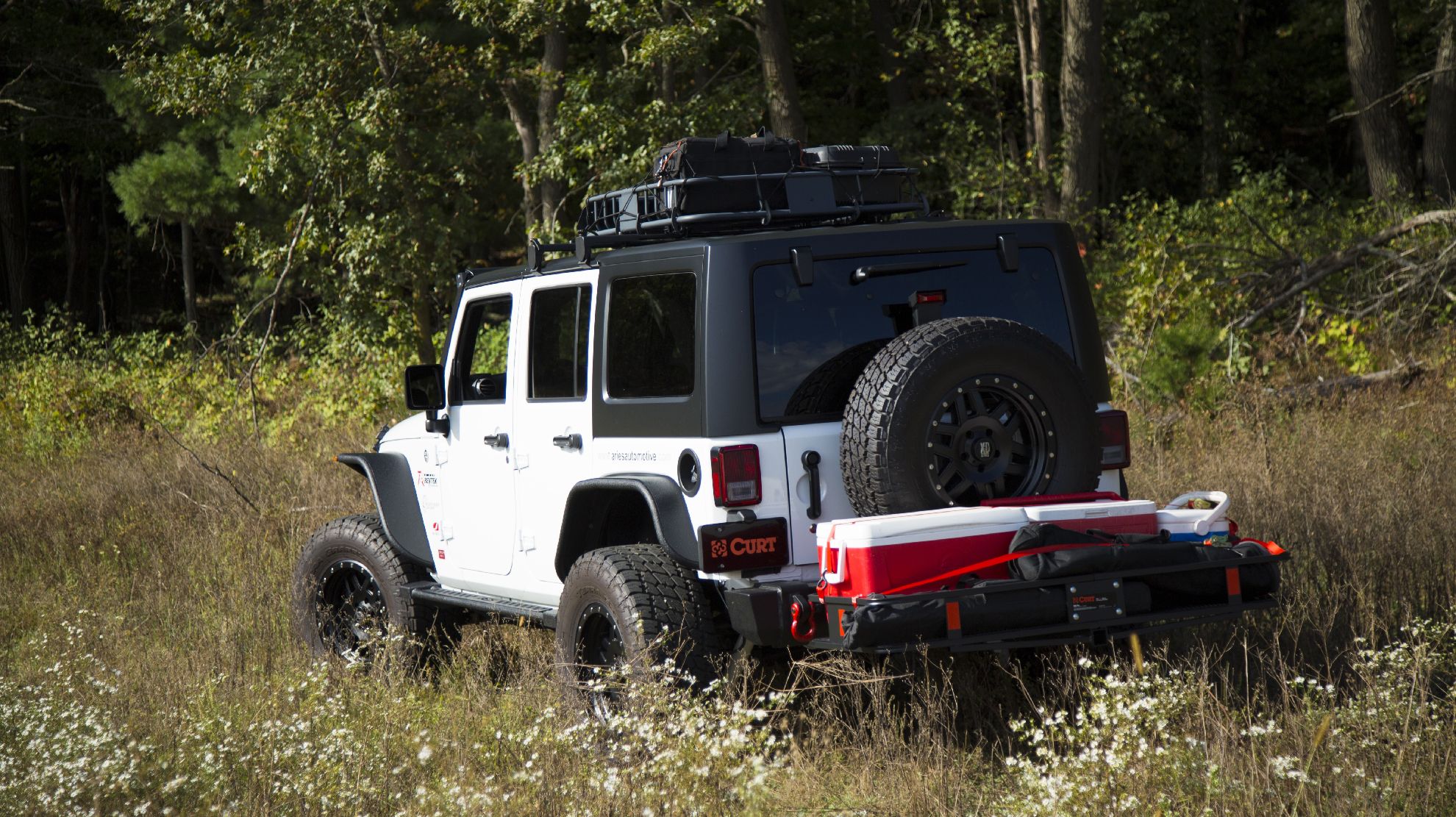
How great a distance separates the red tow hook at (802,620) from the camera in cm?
423

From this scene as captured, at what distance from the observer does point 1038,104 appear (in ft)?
59.0

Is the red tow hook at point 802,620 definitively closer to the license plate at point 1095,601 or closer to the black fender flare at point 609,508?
the black fender flare at point 609,508

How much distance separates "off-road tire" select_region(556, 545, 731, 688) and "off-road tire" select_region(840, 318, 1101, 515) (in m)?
0.69

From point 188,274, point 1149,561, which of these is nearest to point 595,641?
point 1149,561

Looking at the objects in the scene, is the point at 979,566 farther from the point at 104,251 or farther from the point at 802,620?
the point at 104,251

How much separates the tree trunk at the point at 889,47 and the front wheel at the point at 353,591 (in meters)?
16.8

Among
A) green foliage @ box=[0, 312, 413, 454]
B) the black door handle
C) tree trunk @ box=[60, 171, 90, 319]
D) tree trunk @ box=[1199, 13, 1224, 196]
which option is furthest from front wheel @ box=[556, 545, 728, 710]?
tree trunk @ box=[60, 171, 90, 319]

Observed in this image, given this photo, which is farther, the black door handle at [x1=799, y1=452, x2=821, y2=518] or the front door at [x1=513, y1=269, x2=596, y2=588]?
the front door at [x1=513, y1=269, x2=596, y2=588]

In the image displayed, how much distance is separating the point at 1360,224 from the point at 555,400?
11.0 m

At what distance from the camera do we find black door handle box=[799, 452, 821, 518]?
14.7ft

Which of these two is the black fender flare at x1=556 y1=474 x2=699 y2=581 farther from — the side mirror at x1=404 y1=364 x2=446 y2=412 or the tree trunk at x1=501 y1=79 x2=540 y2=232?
the tree trunk at x1=501 y1=79 x2=540 y2=232

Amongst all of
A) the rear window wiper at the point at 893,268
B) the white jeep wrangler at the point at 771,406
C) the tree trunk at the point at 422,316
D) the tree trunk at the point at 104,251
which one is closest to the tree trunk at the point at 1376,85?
the tree trunk at the point at 422,316

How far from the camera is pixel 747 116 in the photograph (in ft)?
46.9

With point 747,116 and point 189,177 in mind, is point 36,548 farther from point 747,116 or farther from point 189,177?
point 189,177
